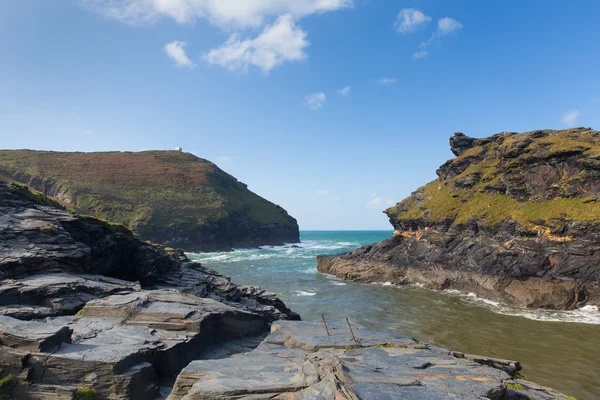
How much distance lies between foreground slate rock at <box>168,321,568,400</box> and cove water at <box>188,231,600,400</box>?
29.9ft

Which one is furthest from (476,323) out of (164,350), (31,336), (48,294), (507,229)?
(48,294)

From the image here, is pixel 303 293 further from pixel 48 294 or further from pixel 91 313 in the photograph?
pixel 48 294

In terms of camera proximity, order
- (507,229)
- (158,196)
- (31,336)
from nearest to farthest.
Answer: (31,336), (507,229), (158,196)

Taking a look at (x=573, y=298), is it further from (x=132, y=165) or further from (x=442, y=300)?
(x=132, y=165)

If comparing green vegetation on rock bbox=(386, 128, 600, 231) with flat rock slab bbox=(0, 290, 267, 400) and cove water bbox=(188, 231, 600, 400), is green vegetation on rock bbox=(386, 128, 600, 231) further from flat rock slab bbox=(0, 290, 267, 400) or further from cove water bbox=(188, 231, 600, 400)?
flat rock slab bbox=(0, 290, 267, 400)

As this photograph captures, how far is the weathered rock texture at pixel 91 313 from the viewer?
10102mm

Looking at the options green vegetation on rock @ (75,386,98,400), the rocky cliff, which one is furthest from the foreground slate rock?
green vegetation on rock @ (75,386,98,400)

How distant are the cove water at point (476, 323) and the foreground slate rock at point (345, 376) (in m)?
9.13

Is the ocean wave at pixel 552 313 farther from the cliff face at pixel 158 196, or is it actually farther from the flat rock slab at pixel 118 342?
the cliff face at pixel 158 196

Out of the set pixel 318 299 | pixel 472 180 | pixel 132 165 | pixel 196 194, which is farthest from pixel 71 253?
pixel 132 165

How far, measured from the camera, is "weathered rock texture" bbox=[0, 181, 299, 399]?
10102mm

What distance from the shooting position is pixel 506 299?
118 feet

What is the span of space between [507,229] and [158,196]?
10896cm

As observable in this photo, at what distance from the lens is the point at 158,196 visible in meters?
118
